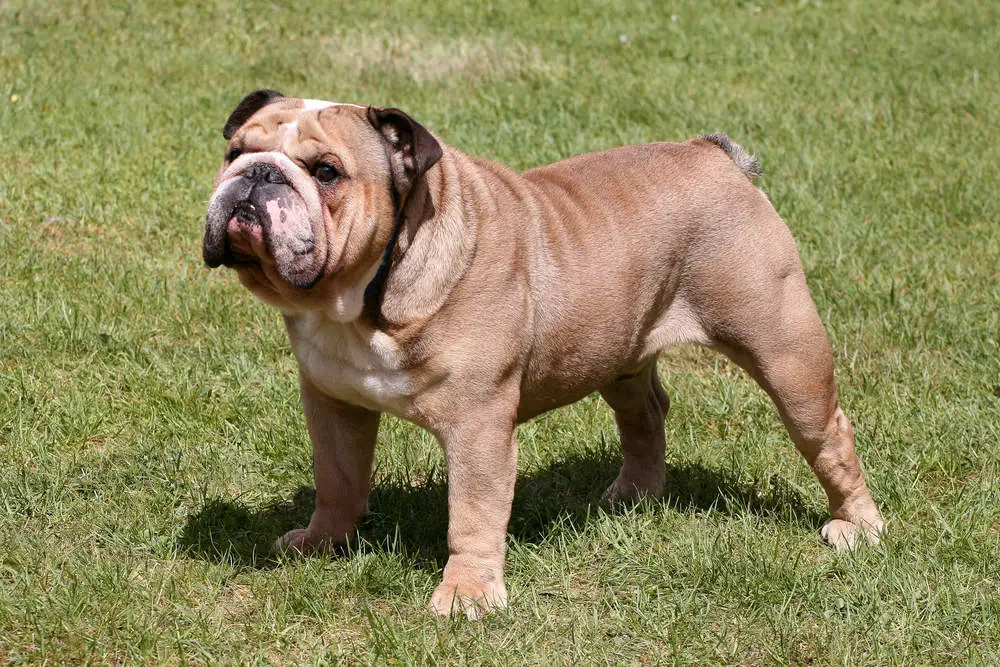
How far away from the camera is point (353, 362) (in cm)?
374

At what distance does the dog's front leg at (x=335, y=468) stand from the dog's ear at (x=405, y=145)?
0.89 meters

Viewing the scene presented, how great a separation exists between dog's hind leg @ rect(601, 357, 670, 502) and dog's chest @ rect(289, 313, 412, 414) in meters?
1.27

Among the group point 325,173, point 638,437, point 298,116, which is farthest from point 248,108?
point 638,437

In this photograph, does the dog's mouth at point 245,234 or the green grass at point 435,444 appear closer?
the dog's mouth at point 245,234

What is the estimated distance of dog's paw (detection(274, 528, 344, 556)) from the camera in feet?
13.8

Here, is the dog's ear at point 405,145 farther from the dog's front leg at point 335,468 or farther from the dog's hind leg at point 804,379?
the dog's hind leg at point 804,379

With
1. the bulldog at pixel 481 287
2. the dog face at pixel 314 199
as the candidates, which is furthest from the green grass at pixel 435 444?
the dog face at pixel 314 199

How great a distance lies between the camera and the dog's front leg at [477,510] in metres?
3.78

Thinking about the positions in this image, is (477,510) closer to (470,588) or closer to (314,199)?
(470,588)

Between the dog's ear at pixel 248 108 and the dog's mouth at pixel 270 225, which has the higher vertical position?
the dog's ear at pixel 248 108

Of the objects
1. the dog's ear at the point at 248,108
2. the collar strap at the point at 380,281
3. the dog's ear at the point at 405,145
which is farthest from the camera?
the dog's ear at the point at 248,108

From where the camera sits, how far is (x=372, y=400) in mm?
3803

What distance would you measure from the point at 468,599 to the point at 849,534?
1521 mm

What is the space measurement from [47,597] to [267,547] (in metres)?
0.84
